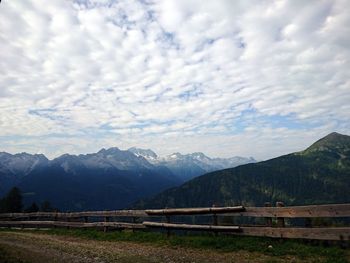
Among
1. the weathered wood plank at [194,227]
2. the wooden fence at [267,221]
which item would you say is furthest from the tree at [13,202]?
the weathered wood plank at [194,227]

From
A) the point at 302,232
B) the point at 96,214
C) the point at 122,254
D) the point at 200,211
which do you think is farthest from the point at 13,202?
the point at 302,232

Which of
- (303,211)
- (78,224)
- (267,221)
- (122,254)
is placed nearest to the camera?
(303,211)

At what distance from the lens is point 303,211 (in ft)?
42.7

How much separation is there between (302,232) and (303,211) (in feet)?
2.53

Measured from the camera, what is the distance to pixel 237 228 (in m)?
14.9

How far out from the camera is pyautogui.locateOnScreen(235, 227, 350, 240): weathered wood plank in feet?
38.7

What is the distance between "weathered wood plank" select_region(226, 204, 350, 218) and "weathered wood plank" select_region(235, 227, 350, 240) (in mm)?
505

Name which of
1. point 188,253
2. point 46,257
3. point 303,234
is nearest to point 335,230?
point 303,234

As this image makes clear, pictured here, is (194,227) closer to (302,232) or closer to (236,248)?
(236,248)

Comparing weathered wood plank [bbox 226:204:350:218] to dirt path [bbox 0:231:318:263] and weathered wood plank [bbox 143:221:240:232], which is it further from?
dirt path [bbox 0:231:318:263]

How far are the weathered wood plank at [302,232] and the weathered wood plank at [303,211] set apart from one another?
51 cm

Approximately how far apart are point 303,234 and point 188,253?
440 centimetres

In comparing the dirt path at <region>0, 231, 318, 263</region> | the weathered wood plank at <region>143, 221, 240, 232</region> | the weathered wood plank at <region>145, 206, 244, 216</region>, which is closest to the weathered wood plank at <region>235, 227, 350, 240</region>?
the weathered wood plank at <region>143, 221, 240, 232</region>

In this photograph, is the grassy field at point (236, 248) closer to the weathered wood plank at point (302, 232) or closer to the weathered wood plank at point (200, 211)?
the weathered wood plank at point (302, 232)
